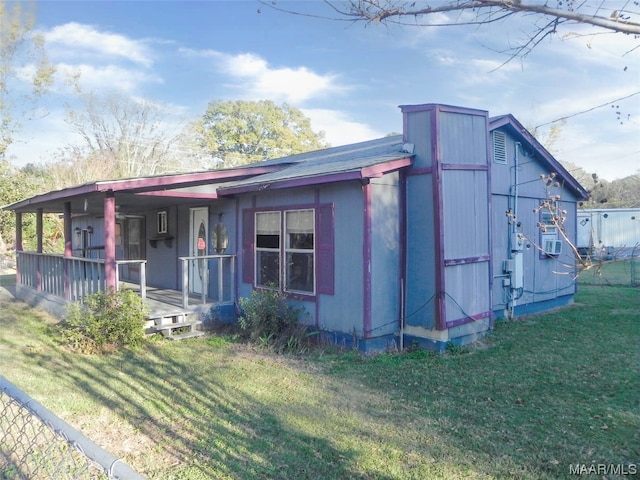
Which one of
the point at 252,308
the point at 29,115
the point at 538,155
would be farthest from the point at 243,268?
the point at 29,115

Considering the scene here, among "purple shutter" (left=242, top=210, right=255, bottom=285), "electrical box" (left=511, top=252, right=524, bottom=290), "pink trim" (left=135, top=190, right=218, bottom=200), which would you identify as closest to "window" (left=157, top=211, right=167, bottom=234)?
"pink trim" (left=135, top=190, right=218, bottom=200)

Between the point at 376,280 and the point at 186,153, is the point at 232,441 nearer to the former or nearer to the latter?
→ the point at 376,280

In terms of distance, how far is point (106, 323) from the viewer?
7.19 m

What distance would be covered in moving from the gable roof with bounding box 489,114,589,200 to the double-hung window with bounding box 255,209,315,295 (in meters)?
3.98

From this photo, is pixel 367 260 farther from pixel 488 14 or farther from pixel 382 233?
pixel 488 14

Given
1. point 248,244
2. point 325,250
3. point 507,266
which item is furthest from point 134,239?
point 507,266

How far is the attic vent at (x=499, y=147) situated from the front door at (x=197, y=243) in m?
6.04

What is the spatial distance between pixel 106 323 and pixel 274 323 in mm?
2511

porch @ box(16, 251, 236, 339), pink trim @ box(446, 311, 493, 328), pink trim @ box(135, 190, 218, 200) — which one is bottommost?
pink trim @ box(446, 311, 493, 328)

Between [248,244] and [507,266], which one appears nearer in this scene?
[248,244]

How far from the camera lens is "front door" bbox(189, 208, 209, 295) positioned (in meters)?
10.5

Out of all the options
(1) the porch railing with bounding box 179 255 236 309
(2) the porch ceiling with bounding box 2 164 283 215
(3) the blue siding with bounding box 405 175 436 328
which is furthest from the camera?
(1) the porch railing with bounding box 179 255 236 309

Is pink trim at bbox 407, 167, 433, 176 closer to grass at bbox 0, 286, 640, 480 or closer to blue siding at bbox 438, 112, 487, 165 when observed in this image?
blue siding at bbox 438, 112, 487, 165

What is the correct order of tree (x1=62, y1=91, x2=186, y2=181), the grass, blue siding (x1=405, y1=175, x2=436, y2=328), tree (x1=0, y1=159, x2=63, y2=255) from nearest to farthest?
the grass, blue siding (x1=405, y1=175, x2=436, y2=328), tree (x1=0, y1=159, x2=63, y2=255), tree (x1=62, y1=91, x2=186, y2=181)
